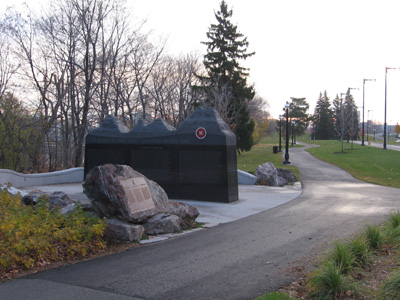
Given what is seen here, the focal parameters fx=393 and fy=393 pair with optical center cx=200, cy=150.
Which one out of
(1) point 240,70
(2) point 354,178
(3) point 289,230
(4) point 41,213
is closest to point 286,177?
(2) point 354,178

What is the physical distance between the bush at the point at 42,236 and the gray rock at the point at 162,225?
1.42 meters

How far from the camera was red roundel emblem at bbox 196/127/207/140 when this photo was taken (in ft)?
46.3

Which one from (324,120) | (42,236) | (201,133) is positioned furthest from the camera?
(324,120)

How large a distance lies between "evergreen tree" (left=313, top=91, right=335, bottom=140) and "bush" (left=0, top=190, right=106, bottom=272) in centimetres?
10540

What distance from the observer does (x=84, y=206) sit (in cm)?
917

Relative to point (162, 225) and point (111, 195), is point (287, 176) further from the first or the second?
point (111, 195)

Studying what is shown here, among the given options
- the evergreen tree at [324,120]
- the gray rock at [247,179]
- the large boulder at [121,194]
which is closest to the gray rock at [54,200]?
the large boulder at [121,194]

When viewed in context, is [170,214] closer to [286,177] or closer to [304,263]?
[304,263]

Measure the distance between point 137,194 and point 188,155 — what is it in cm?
569

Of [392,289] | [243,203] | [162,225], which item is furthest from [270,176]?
[392,289]

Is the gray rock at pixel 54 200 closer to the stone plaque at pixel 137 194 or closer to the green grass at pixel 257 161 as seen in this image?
the stone plaque at pixel 137 194

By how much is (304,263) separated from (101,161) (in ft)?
37.6

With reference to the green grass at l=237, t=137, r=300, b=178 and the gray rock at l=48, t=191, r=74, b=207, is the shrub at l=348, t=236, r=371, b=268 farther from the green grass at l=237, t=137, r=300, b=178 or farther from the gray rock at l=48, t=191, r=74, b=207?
the green grass at l=237, t=137, r=300, b=178

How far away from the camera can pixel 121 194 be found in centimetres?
841
